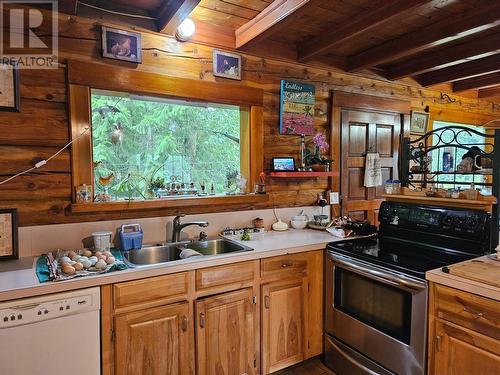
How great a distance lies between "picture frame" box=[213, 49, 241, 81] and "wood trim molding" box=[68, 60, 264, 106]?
0.24 feet

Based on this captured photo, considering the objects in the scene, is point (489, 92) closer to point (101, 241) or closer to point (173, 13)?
point (173, 13)

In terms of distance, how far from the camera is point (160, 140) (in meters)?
2.39

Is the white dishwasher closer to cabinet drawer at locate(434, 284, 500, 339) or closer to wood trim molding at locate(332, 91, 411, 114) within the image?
cabinet drawer at locate(434, 284, 500, 339)

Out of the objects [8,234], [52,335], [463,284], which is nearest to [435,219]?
[463,284]

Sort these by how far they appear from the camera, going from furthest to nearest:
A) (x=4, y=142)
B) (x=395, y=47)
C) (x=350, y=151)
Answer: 1. (x=350, y=151)
2. (x=395, y=47)
3. (x=4, y=142)

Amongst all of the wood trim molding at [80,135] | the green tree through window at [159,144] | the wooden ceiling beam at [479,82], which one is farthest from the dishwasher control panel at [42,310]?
the wooden ceiling beam at [479,82]

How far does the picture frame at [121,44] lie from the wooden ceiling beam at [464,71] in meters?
3.01

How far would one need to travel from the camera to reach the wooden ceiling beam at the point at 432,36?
211 centimetres

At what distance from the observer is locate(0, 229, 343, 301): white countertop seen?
1416 mm

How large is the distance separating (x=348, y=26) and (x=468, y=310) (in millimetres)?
1892

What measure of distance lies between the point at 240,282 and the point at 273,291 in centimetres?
26

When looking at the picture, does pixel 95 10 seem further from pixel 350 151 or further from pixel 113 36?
pixel 350 151

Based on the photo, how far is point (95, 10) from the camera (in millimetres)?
2014

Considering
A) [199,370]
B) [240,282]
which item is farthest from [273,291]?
[199,370]
